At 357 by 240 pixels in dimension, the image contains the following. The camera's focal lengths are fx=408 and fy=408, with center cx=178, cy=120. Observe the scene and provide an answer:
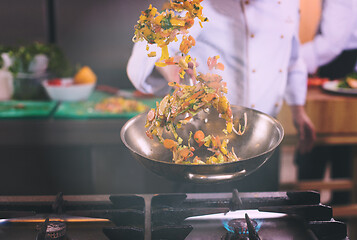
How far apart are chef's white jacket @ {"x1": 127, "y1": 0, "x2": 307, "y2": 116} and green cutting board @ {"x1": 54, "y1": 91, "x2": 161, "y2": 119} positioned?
0.47 metres

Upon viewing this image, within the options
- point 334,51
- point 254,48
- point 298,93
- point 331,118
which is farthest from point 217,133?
point 334,51

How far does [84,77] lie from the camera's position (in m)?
1.81

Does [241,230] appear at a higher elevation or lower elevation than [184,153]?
lower

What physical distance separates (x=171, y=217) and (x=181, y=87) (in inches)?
10.2

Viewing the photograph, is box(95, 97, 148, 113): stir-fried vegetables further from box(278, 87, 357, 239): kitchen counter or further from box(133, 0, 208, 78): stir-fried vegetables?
box(133, 0, 208, 78): stir-fried vegetables

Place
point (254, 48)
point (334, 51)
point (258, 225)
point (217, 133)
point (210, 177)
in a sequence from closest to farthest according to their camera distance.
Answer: point (210, 177), point (258, 225), point (217, 133), point (254, 48), point (334, 51)

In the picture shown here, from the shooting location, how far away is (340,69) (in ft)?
6.48

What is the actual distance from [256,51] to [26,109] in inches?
38.5

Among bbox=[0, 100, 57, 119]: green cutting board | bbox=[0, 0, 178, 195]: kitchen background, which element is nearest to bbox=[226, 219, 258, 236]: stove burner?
bbox=[0, 0, 178, 195]: kitchen background

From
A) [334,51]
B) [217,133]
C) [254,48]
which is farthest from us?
[334,51]

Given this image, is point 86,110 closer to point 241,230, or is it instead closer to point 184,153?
point 184,153

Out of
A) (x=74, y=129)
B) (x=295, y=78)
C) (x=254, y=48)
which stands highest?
(x=254, y=48)

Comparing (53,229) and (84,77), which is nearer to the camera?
(53,229)

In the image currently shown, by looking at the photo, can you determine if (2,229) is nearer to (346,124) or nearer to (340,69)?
(346,124)
